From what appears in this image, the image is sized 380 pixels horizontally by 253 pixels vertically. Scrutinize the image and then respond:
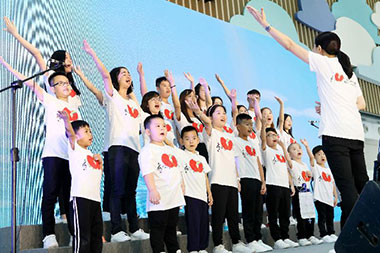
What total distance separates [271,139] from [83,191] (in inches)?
85.1

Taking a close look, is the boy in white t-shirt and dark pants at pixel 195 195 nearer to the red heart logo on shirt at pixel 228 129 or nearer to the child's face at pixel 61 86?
the red heart logo on shirt at pixel 228 129

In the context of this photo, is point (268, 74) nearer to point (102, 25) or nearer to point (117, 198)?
point (102, 25)

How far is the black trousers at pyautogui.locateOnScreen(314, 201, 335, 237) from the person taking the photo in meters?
4.67

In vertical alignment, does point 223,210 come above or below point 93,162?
below

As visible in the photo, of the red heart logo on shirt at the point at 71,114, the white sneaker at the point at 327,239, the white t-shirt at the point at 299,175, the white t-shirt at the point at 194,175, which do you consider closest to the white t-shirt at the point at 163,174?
the white t-shirt at the point at 194,175

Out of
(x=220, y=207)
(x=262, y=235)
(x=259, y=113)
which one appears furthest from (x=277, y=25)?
(x=220, y=207)

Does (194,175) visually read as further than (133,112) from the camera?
No

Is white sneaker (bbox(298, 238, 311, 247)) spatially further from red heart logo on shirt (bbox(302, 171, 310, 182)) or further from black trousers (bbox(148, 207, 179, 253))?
black trousers (bbox(148, 207, 179, 253))

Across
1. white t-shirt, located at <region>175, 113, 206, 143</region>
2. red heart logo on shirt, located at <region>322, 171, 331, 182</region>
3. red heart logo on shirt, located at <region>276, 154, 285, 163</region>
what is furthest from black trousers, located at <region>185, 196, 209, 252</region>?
red heart logo on shirt, located at <region>322, 171, 331, 182</region>

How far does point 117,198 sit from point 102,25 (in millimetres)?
2107

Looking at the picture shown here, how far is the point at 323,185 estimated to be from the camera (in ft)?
15.8

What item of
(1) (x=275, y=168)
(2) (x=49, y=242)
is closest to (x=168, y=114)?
(1) (x=275, y=168)

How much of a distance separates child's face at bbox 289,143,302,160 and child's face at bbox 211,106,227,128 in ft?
4.52

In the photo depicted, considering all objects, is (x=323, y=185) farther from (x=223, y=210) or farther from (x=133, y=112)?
(x=133, y=112)
